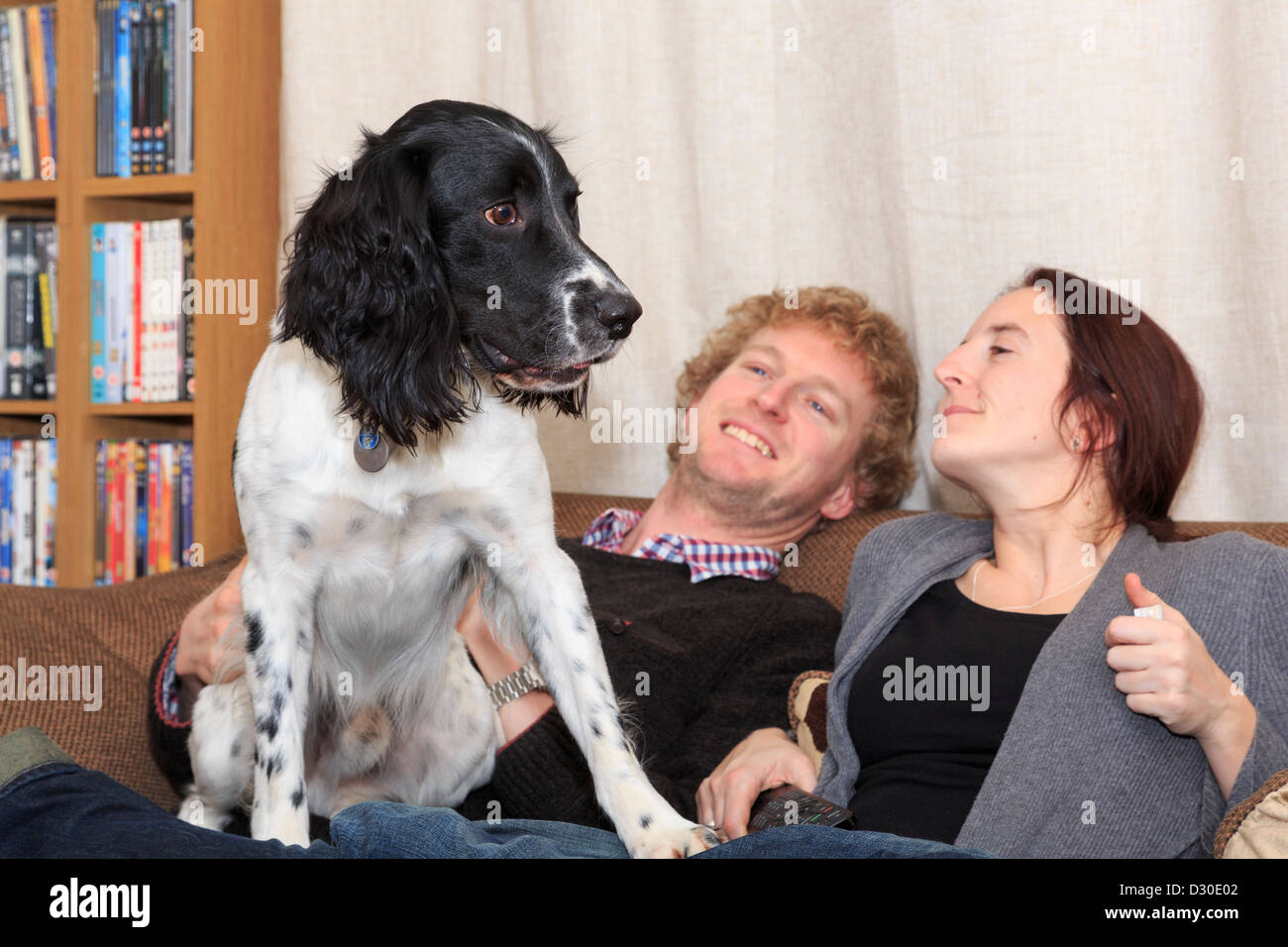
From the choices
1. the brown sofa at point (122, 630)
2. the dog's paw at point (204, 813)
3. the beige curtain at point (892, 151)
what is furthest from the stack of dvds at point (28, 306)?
the dog's paw at point (204, 813)

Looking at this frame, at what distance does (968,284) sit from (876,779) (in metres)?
1.15

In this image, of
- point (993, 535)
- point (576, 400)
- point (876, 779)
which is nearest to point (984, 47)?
point (993, 535)

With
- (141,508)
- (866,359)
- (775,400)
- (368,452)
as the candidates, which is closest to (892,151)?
(866,359)

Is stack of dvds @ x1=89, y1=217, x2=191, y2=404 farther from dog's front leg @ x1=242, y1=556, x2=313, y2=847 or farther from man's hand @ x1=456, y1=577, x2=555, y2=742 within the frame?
dog's front leg @ x1=242, y1=556, x2=313, y2=847

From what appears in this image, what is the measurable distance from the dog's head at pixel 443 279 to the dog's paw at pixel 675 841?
49 centimetres

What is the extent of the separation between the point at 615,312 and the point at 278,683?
57cm

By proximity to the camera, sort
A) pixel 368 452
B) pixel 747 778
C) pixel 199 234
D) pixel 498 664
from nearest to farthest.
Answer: pixel 368 452 < pixel 747 778 < pixel 498 664 < pixel 199 234

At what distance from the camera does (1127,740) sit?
1.36 meters

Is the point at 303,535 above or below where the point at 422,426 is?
below

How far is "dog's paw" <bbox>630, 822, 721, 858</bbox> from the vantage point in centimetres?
123

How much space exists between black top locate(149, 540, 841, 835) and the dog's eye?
25.5 inches

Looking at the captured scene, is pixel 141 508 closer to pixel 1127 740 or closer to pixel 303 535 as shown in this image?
pixel 303 535

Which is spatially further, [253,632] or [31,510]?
[31,510]

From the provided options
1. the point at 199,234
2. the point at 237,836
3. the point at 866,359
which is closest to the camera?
the point at 237,836
